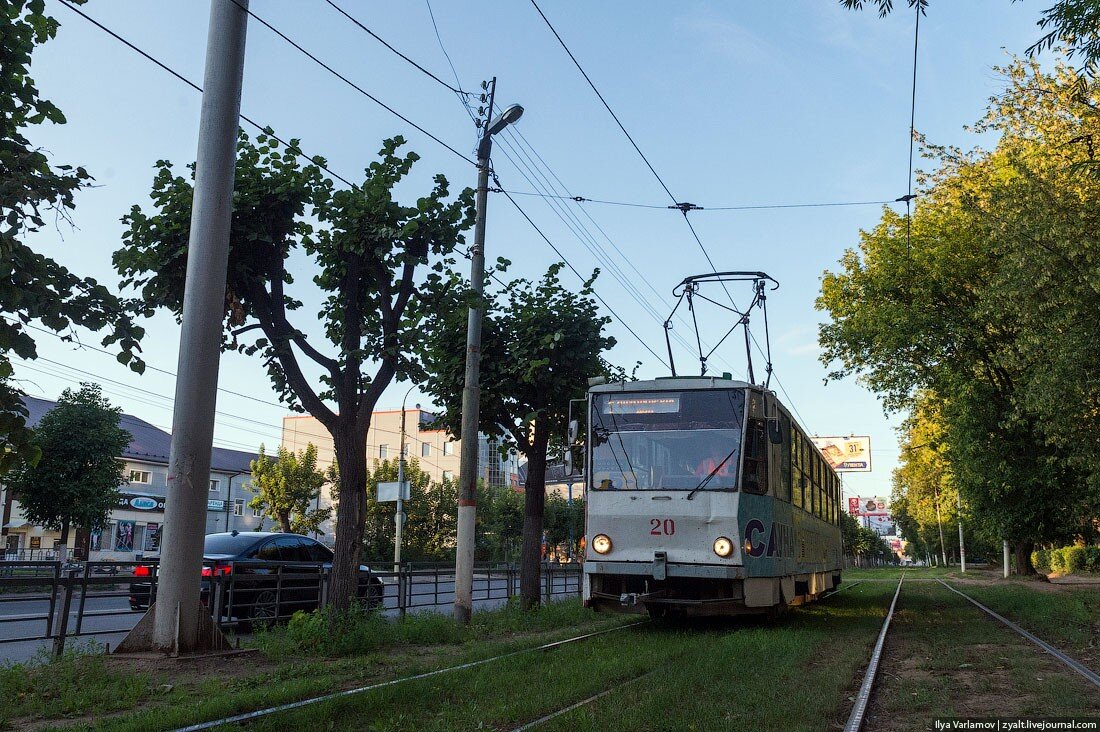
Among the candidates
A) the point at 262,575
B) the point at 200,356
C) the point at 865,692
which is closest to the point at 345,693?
the point at 200,356

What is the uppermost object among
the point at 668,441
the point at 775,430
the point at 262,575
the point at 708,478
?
the point at 775,430

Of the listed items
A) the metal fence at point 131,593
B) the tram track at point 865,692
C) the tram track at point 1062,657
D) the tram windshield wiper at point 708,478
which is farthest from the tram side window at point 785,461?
the metal fence at point 131,593

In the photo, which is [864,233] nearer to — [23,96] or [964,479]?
[964,479]

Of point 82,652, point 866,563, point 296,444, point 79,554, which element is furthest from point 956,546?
point 82,652

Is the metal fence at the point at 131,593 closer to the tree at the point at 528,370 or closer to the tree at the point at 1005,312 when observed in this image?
the tree at the point at 528,370

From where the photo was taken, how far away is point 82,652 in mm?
8844

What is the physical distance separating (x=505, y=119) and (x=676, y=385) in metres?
6.06

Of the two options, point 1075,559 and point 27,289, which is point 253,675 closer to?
point 27,289

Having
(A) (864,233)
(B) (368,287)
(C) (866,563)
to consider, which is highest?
(A) (864,233)

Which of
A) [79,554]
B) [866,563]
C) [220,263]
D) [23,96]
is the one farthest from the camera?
[866,563]

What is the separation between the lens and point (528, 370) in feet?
52.9

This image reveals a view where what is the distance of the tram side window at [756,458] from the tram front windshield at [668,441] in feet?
0.54

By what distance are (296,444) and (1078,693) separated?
9347 centimetres

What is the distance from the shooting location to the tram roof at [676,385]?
1227cm
